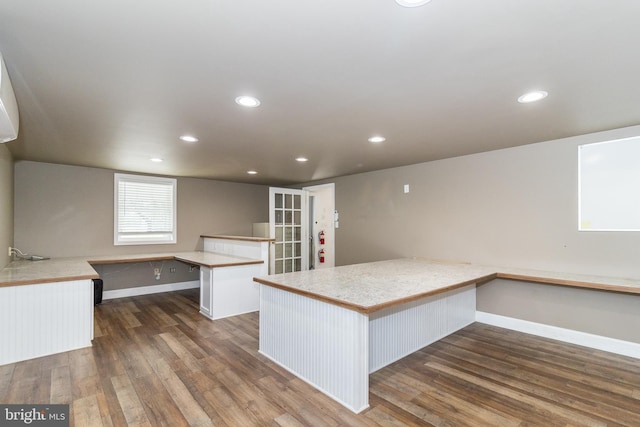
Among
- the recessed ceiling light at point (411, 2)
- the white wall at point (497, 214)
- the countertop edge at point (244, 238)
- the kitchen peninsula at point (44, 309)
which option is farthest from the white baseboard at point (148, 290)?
the recessed ceiling light at point (411, 2)

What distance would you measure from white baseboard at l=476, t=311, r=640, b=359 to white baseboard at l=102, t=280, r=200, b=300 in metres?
4.86

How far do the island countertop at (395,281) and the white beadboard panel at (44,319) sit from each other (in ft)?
6.19

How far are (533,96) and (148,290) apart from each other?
5914 mm

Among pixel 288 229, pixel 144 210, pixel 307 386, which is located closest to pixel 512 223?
pixel 307 386

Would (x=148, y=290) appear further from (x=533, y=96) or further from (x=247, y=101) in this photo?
(x=533, y=96)

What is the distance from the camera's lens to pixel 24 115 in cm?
245

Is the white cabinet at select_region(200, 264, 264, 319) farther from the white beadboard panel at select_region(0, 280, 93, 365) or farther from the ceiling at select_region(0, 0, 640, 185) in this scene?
the ceiling at select_region(0, 0, 640, 185)

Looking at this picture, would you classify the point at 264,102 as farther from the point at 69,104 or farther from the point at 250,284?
the point at 250,284

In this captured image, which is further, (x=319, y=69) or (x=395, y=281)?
(x=395, y=281)

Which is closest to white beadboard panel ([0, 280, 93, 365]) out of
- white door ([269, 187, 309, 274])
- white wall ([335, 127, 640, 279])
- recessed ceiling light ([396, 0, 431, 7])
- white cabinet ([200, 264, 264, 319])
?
white cabinet ([200, 264, 264, 319])

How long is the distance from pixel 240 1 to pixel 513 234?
3.57 metres

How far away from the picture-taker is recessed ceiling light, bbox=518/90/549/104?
6.79 feet

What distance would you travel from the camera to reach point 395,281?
2688 millimetres

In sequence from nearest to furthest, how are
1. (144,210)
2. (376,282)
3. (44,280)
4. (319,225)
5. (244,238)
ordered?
(376,282)
(44,280)
(244,238)
(144,210)
(319,225)
